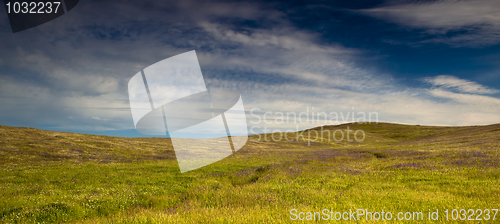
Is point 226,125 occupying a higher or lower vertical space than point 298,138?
higher

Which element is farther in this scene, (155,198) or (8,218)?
(155,198)

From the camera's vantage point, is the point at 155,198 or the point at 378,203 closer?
the point at 378,203

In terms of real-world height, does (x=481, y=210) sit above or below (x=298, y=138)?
above

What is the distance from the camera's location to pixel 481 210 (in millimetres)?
5465

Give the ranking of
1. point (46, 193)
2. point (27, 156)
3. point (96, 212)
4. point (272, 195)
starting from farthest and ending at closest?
point (27, 156) → point (46, 193) → point (272, 195) → point (96, 212)

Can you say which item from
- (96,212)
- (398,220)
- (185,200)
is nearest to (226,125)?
(185,200)

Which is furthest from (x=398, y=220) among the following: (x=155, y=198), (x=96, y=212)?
(x=96, y=212)

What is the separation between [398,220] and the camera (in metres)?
5.05

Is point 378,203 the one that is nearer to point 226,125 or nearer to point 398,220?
point 398,220

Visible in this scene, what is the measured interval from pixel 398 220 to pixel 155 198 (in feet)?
24.8

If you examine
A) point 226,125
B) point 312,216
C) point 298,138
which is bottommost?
point 298,138

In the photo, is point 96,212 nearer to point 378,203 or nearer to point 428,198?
point 378,203

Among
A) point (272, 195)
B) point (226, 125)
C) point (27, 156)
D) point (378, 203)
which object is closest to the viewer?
point (378, 203)

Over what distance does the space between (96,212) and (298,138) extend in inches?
3092
